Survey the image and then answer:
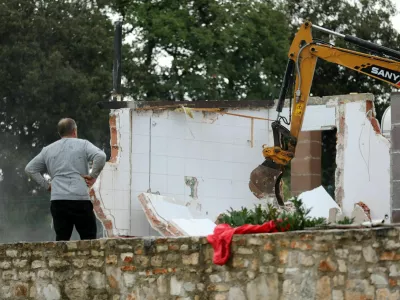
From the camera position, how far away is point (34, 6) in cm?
4300

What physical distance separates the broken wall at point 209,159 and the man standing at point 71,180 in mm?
8170

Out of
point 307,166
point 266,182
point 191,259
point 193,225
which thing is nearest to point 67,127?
point 191,259

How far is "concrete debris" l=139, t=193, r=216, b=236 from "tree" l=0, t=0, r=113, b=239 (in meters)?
17.9

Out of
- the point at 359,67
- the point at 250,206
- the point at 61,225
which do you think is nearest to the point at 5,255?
the point at 61,225

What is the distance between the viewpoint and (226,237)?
12312 mm

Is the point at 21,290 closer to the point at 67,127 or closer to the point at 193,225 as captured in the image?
the point at 67,127

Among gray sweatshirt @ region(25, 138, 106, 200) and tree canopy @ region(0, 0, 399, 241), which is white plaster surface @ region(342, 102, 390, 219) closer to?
gray sweatshirt @ region(25, 138, 106, 200)

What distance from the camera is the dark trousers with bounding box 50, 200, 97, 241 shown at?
47.5 ft

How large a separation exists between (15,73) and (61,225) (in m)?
27.9

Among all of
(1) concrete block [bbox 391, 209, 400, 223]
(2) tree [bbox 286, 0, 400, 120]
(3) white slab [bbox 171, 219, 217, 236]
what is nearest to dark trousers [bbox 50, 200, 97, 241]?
(1) concrete block [bbox 391, 209, 400, 223]

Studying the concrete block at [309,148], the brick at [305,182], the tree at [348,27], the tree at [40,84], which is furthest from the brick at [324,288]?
the tree at [348,27]

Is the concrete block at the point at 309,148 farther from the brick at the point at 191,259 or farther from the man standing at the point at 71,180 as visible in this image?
the brick at the point at 191,259

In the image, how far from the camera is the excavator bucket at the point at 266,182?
22.9 meters

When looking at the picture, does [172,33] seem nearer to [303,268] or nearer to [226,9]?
[226,9]
